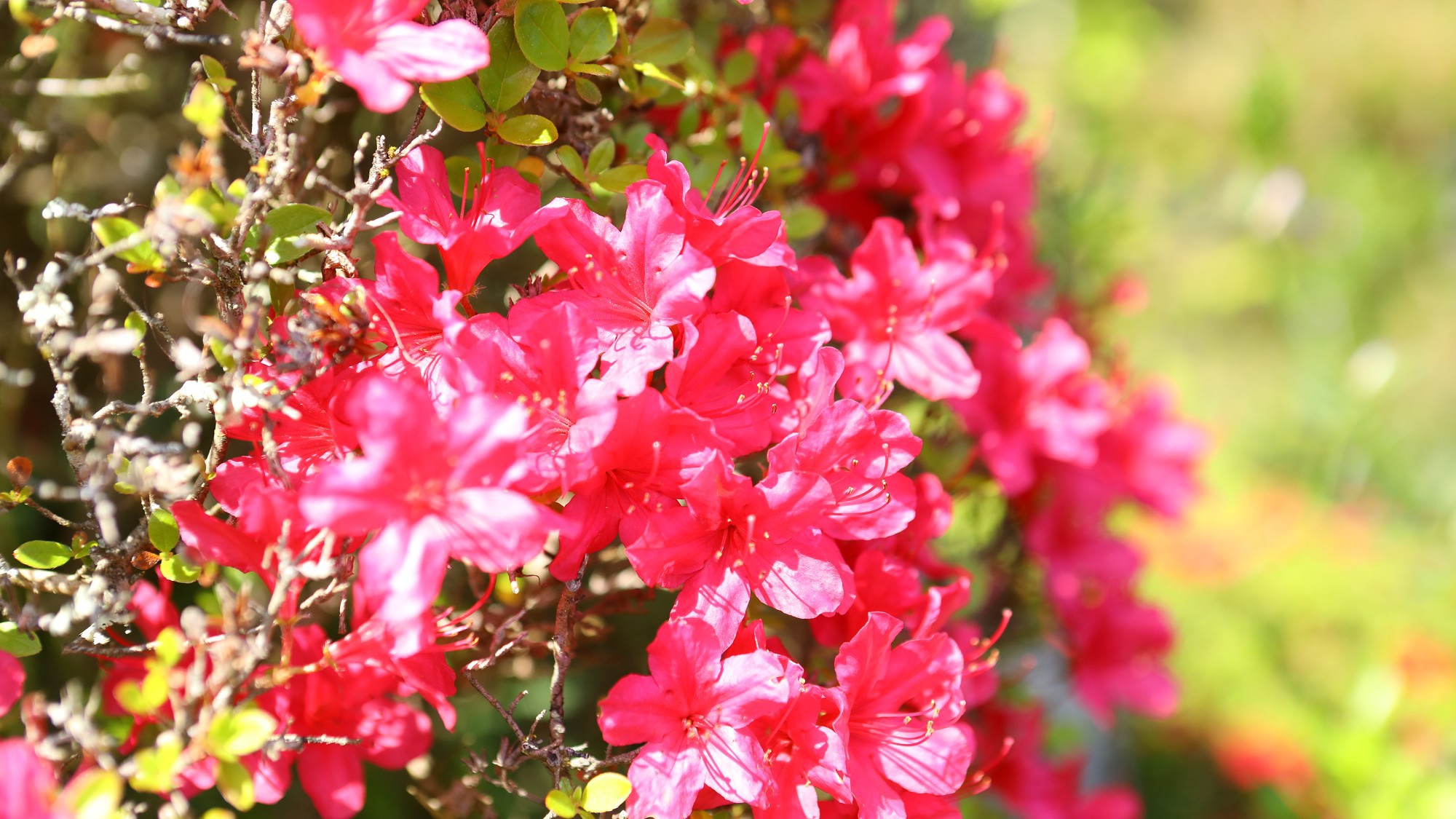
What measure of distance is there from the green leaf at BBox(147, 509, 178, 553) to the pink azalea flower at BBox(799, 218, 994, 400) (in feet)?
1.81

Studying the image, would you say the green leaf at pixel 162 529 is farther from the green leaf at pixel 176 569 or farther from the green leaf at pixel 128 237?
the green leaf at pixel 128 237

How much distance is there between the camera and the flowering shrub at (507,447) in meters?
0.63

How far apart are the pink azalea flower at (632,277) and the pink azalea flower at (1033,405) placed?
0.45 metres

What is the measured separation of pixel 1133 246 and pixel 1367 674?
1.19 m

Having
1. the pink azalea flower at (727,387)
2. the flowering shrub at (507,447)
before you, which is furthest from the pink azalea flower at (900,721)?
the pink azalea flower at (727,387)

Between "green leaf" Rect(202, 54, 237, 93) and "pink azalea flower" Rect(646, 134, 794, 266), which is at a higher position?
"green leaf" Rect(202, 54, 237, 93)

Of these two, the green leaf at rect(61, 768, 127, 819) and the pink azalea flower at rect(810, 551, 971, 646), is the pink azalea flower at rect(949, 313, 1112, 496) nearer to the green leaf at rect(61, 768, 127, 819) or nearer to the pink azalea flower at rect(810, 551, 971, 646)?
the pink azalea flower at rect(810, 551, 971, 646)

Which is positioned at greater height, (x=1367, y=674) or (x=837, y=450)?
(x=837, y=450)

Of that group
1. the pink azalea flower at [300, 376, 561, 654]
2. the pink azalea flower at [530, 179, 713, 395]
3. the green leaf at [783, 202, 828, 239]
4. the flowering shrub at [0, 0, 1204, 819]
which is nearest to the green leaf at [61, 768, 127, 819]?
the flowering shrub at [0, 0, 1204, 819]

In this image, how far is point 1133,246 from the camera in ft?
7.13

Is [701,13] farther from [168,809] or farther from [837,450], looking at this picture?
[168,809]

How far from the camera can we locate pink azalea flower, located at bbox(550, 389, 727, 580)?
2.36 feet

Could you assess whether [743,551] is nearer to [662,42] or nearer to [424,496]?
[424,496]

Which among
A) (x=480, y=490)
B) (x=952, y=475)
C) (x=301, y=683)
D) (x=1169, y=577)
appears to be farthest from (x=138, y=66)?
(x=1169, y=577)
